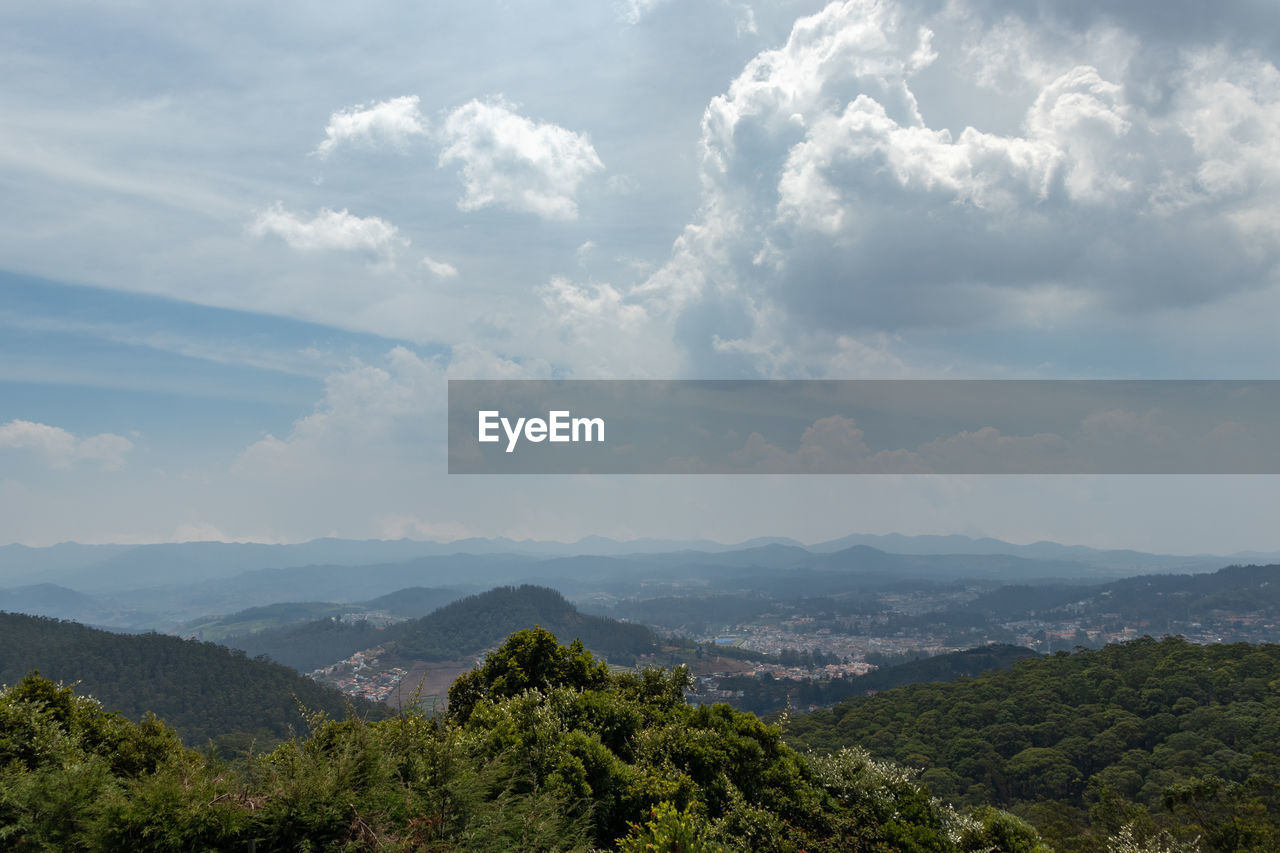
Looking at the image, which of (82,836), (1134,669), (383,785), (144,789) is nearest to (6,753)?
(82,836)

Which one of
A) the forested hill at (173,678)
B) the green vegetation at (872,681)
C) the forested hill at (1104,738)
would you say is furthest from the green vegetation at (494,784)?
the green vegetation at (872,681)

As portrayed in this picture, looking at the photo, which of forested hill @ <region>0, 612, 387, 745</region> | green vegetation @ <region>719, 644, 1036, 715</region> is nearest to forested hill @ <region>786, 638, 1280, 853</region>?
green vegetation @ <region>719, 644, 1036, 715</region>

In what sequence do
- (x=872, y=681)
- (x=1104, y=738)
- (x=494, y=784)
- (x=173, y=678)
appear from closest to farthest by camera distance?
(x=494, y=784) → (x=1104, y=738) → (x=173, y=678) → (x=872, y=681)

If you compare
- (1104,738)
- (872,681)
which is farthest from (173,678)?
(872,681)

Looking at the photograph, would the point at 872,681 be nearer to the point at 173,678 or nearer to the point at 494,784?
the point at 173,678

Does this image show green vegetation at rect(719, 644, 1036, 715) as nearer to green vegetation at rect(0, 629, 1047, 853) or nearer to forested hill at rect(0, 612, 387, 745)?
forested hill at rect(0, 612, 387, 745)

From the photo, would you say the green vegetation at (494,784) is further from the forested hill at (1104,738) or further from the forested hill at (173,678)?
the forested hill at (173,678)
